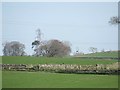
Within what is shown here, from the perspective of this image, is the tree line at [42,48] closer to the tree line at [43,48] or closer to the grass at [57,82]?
the tree line at [43,48]

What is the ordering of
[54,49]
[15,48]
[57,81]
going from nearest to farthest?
[57,81], [54,49], [15,48]

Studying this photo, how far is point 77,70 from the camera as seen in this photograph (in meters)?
27.3

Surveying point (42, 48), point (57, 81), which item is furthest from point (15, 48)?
point (57, 81)

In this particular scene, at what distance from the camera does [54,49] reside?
173 feet

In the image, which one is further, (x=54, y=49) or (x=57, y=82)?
(x=54, y=49)

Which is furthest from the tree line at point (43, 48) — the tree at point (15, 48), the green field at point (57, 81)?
the green field at point (57, 81)

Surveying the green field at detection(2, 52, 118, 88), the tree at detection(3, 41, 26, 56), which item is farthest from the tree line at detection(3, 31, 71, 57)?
the green field at detection(2, 52, 118, 88)

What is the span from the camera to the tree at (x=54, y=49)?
170 ft

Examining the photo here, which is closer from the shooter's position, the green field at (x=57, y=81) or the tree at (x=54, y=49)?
the green field at (x=57, y=81)

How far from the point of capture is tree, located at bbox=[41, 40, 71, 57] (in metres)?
51.8

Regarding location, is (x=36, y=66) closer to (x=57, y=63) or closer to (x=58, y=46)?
(x=57, y=63)

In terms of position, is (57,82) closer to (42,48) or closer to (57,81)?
(57,81)

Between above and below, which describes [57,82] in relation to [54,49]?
below

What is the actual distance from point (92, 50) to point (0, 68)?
35.1 m
